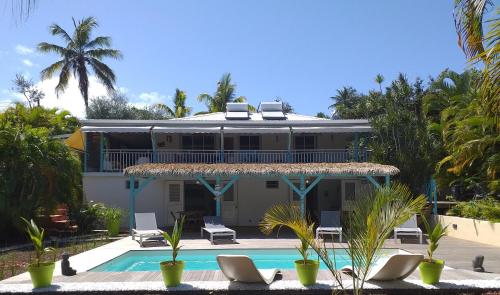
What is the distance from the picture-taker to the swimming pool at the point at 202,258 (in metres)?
11.5

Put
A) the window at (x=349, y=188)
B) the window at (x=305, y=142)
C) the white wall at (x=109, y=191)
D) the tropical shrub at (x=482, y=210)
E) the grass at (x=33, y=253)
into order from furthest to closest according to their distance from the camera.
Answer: the window at (x=305, y=142) < the window at (x=349, y=188) < the white wall at (x=109, y=191) < the tropical shrub at (x=482, y=210) < the grass at (x=33, y=253)

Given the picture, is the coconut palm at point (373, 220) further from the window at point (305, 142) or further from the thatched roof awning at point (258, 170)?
the window at point (305, 142)

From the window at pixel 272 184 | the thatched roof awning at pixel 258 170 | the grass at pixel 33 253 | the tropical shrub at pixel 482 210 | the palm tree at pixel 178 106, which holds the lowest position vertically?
the grass at pixel 33 253

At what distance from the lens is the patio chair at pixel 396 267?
774cm

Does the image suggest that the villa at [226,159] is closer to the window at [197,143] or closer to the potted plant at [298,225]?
the window at [197,143]

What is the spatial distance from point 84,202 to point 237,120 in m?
7.67

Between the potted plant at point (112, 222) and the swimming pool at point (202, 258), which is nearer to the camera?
the swimming pool at point (202, 258)

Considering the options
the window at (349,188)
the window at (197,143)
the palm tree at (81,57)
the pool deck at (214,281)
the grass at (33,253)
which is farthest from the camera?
the palm tree at (81,57)

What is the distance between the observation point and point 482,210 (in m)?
15.4

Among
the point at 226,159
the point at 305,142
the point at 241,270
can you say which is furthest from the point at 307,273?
the point at 305,142

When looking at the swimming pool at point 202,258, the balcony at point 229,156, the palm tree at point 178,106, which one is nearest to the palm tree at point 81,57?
the palm tree at point 178,106

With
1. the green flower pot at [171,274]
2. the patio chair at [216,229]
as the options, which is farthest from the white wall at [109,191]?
the green flower pot at [171,274]

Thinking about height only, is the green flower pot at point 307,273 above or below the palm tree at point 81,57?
below

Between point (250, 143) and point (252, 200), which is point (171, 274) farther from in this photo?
point (250, 143)
